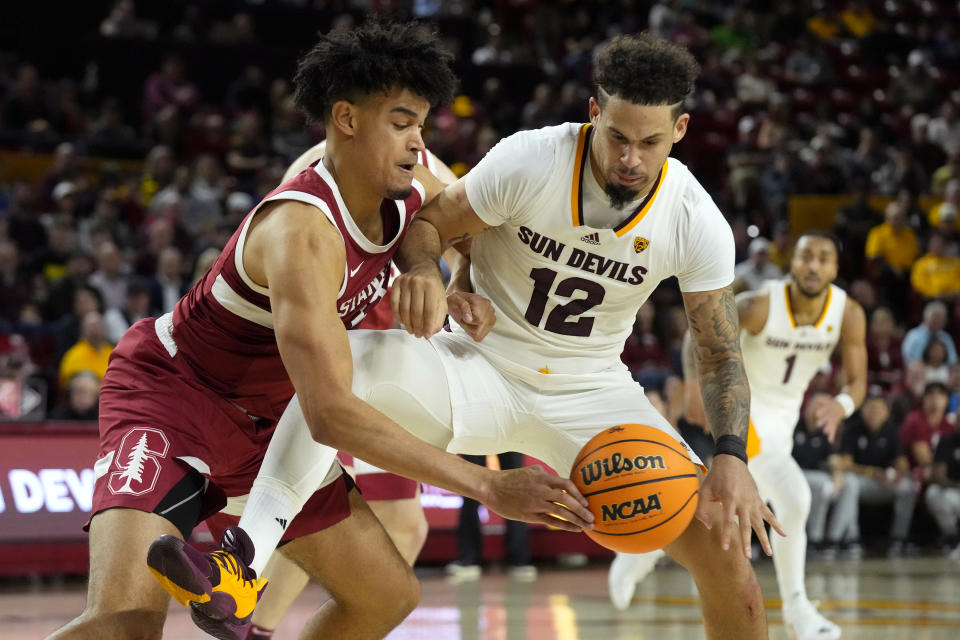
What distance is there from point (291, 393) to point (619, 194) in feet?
3.91

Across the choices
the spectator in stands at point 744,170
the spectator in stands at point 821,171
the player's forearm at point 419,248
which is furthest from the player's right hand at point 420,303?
the spectator in stands at point 821,171

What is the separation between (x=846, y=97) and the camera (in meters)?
18.2

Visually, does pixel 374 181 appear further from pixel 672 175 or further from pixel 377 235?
pixel 672 175

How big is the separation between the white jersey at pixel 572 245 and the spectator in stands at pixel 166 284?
248 inches

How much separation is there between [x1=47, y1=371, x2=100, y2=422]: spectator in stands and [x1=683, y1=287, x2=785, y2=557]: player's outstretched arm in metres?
5.51

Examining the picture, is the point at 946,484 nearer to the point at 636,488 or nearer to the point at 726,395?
the point at 726,395

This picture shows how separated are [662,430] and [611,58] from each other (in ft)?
3.74

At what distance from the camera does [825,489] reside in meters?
10.5

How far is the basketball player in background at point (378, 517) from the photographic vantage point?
496 cm

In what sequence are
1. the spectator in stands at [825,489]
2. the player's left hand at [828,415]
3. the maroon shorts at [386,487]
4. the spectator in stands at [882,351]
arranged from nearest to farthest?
1. the maroon shorts at [386,487]
2. the player's left hand at [828,415]
3. the spectator in stands at [825,489]
4. the spectator in stands at [882,351]

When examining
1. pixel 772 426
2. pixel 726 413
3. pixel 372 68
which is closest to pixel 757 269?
pixel 772 426

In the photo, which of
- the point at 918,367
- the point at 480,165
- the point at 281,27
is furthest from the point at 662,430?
the point at 281,27

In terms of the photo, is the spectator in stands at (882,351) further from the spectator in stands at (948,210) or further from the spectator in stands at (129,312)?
the spectator in stands at (129,312)

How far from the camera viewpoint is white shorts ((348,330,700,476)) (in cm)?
376
